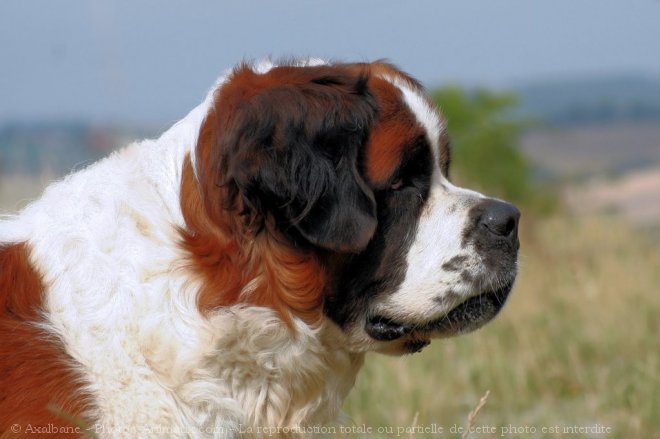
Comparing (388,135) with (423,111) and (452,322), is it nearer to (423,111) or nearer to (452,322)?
(423,111)

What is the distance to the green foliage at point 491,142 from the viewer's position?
12.4m

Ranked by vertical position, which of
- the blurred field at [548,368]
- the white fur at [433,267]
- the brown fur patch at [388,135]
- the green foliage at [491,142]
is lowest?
the green foliage at [491,142]

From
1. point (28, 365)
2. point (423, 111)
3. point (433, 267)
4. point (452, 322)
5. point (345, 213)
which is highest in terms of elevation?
point (423, 111)

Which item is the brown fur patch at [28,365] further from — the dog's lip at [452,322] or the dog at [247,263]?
the dog's lip at [452,322]

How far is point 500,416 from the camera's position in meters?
5.67

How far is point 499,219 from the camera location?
10.9 ft

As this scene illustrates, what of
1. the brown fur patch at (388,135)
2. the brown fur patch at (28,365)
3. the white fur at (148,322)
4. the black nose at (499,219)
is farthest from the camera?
the black nose at (499,219)

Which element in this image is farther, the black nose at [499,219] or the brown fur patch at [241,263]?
the black nose at [499,219]

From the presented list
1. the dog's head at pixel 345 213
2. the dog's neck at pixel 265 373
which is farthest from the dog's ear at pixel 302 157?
the dog's neck at pixel 265 373

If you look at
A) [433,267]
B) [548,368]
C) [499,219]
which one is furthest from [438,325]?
[548,368]

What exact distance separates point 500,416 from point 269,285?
9.75 feet

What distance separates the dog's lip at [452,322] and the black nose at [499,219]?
198mm

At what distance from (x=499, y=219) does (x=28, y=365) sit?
1.62 metres

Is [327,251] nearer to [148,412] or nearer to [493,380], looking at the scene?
[148,412]
